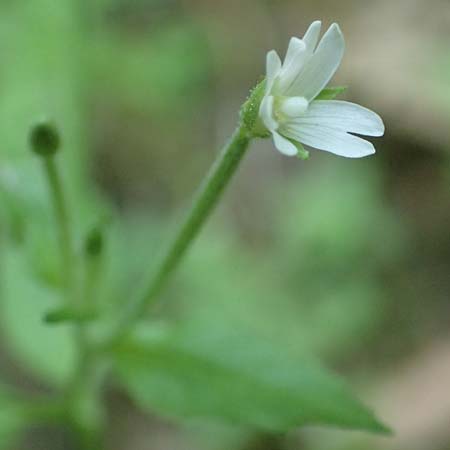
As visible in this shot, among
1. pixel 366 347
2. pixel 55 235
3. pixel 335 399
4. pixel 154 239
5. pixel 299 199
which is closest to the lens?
pixel 335 399

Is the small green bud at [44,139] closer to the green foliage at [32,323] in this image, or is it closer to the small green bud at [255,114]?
the small green bud at [255,114]

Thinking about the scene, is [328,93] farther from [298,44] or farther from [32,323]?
[32,323]

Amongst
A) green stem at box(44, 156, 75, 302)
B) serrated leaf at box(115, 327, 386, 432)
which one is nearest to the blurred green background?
green stem at box(44, 156, 75, 302)

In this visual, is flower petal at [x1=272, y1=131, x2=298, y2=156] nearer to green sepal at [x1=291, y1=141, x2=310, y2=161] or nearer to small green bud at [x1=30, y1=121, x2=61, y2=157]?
green sepal at [x1=291, y1=141, x2=310, y2=161]

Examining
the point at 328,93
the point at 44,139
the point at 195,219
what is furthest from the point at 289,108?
the point at 44,139

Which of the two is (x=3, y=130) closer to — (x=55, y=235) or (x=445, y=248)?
(x=55, y=235)

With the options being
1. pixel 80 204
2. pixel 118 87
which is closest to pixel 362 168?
pixel 118 87
